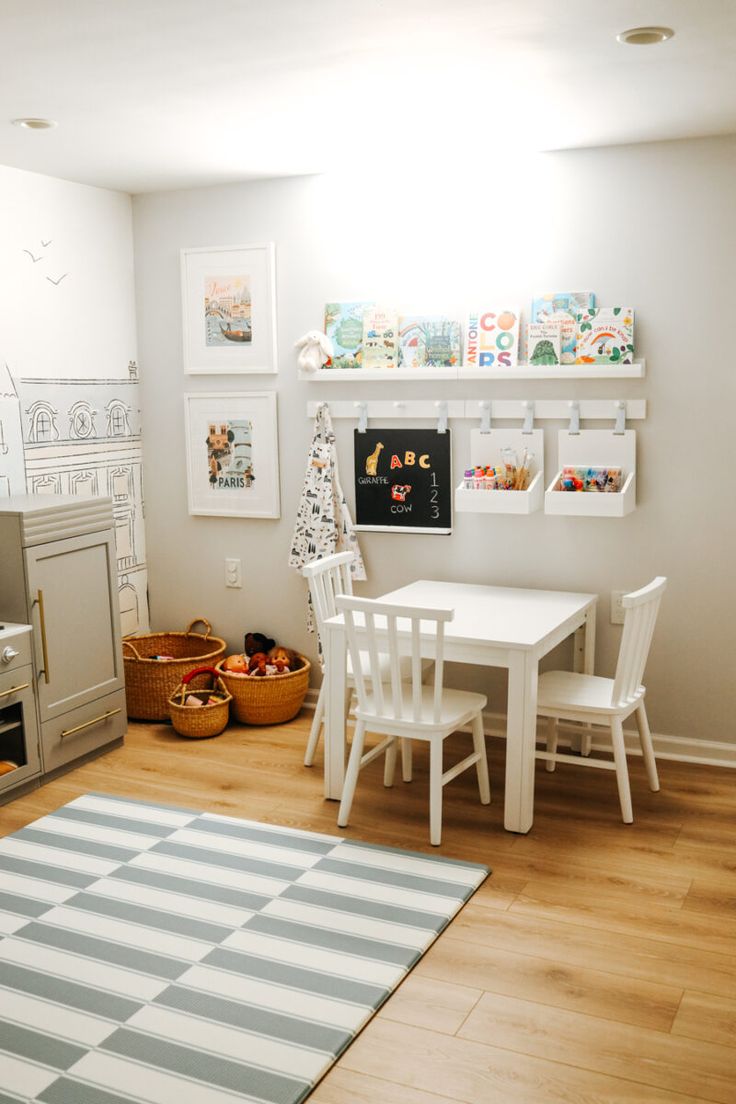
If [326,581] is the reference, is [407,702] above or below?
below

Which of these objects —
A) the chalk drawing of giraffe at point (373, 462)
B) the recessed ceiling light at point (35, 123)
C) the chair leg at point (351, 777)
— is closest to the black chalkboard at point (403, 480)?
the chalk drawing of giraffe at point (373, 462)

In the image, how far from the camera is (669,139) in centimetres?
375

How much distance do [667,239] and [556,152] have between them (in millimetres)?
547

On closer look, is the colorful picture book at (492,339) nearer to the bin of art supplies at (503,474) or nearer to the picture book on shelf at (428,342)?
the picture book on shelf at (428,342)

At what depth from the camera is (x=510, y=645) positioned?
129 inches

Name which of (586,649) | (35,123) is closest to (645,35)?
(35,123)

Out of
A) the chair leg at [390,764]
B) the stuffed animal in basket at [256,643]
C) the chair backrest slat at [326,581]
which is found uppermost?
the chair backrest slat at [326,581]

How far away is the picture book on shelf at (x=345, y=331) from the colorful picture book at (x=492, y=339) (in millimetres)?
476

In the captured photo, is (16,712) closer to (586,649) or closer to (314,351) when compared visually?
(314,351)

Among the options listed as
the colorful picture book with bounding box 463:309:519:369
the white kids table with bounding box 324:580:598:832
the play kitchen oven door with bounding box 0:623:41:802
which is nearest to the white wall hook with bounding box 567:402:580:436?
the colorful picture book with bounding box 463:309:519:369

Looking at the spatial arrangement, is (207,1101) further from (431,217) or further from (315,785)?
(431,217)

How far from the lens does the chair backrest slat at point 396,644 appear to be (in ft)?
10.3

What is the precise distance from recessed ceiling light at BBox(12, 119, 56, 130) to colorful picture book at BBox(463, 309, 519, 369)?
1.68 metres

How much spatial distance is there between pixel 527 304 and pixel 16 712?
246 cm
